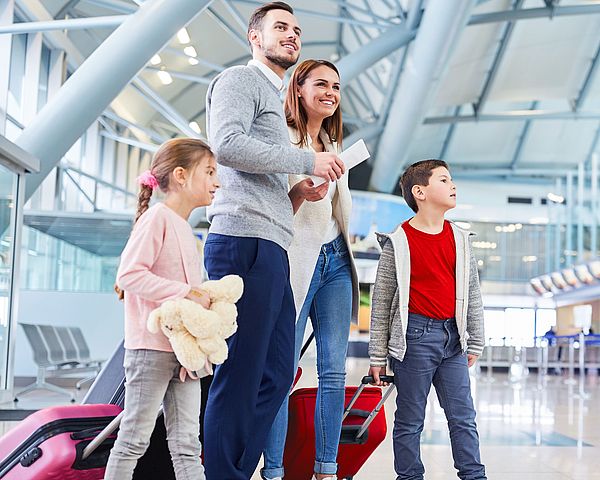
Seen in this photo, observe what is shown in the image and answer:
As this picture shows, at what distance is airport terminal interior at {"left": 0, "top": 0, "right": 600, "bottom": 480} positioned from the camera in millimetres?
8211

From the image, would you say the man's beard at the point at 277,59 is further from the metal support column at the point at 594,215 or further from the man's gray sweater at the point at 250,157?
the metal support column at the point at 594,215

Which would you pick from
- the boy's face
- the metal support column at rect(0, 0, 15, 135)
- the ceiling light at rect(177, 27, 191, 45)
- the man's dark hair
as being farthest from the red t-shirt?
the ceiling light at rect(177, 27, 191, 45)

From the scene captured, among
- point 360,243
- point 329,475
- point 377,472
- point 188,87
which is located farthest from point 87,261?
point 360,243

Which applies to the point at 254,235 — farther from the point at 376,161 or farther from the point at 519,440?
the point at 376,161

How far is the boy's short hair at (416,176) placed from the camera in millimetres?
3773

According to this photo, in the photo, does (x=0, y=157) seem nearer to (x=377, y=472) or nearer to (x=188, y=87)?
(x=377, y=472)

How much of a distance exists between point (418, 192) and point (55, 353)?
24.8 ft

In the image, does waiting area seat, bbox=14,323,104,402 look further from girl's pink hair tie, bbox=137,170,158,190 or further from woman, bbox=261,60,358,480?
girl's pink hair tie, bbox=137,170,158,190

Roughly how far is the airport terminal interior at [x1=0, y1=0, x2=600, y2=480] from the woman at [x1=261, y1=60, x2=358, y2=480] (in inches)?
24.0

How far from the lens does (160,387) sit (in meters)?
2.59

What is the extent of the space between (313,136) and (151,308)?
47.5 inches

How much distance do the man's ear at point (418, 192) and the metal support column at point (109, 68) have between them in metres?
5.13

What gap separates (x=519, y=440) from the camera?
20.2ft

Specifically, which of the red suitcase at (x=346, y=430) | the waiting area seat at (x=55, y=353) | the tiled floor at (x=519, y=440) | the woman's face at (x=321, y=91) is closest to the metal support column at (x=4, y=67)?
the waiting area seat at (x=55, y=353)
